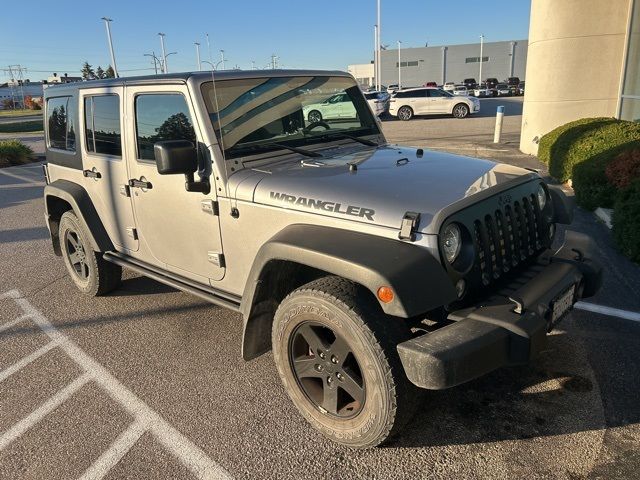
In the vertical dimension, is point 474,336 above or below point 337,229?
below

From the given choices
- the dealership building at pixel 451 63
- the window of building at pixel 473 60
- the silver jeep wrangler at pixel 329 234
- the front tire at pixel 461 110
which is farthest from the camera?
the window of building at pixel 473 60

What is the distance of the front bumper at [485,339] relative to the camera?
2.09 meters

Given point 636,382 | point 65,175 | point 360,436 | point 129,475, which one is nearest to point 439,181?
point 360,436

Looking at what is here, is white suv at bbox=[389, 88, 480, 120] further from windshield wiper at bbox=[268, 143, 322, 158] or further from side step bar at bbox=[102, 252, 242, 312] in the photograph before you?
windshield wiper at bbox=[268, 143, 322, 158]

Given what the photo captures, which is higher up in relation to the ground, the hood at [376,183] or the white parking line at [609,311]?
the hood at [376,183]

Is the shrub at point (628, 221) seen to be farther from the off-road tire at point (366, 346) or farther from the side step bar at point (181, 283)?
the side step bar at point (181, 283)

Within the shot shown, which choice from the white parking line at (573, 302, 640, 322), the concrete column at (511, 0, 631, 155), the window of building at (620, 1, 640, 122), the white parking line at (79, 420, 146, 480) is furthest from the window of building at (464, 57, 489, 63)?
the white parking line at (79, 420, 146, 480)

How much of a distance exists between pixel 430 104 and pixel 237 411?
79.8 feet

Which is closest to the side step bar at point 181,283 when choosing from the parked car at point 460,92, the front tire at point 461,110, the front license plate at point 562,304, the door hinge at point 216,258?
the door hinge at point 216,258

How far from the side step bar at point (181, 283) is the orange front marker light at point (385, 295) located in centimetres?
114

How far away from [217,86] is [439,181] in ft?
5.10

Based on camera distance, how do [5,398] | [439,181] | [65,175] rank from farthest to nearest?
[65,175], [5,398], [439,181]

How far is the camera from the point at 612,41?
33.0 ft

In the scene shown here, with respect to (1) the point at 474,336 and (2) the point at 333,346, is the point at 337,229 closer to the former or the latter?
(2) the point at 333,346
